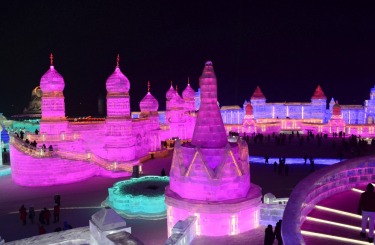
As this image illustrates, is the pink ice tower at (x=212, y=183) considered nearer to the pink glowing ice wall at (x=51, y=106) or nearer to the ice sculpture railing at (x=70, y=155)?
the ice sculpture railing at (x=70, y=155)

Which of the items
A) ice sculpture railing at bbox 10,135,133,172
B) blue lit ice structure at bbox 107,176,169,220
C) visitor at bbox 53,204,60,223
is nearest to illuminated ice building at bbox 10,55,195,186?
ice sculpture railing at bbox 10,135,133,172

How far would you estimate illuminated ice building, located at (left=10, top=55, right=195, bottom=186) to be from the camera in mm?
21578

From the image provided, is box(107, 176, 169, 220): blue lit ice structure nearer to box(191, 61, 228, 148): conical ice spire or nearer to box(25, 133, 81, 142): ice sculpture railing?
box(191, 61, 228, 148): conical ice spire

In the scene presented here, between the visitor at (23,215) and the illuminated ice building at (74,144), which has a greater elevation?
the illuminated ice building at (74,144)

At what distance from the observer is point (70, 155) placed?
74.7 feet

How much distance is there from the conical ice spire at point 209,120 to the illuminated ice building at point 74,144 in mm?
13448

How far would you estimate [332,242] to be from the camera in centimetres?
677

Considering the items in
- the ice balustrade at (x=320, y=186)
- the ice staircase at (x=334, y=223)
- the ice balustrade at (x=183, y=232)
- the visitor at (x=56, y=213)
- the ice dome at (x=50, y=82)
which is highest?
the ice dome at (x=50, y=82)

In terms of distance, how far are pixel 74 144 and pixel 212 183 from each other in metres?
16.4

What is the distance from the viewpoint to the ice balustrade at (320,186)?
6462 mm

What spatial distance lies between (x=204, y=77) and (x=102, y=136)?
1636 centimetres

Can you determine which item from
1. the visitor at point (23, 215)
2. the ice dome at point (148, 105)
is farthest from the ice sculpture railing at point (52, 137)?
the visitor at point (23, 215)

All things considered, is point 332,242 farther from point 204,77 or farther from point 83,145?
point 83,145

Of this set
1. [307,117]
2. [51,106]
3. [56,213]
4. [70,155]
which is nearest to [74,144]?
[70,155]
